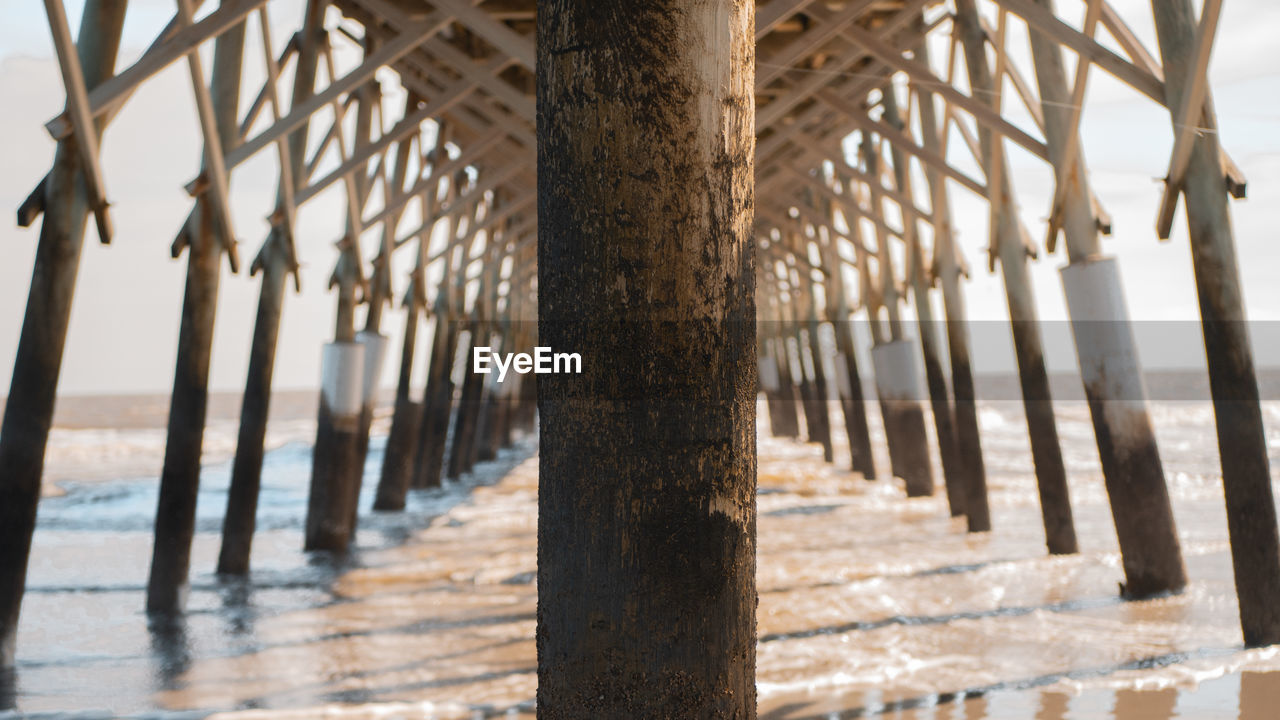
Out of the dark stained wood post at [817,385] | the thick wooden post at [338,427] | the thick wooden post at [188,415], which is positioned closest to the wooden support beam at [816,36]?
the thick wooden post at [188,415]

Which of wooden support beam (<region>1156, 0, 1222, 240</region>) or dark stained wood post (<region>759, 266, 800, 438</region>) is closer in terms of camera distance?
wooden support beam (<region>1156, 0, 1222, 240</region>)

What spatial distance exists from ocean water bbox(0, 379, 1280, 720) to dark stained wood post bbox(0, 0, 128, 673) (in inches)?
20.1

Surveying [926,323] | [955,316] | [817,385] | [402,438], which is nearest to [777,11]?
[955,316]

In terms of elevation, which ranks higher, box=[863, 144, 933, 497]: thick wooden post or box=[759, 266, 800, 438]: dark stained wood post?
box=[759, 266, 800, 438]: dark stained wood post

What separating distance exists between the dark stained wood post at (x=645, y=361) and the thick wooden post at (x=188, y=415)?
518 cm

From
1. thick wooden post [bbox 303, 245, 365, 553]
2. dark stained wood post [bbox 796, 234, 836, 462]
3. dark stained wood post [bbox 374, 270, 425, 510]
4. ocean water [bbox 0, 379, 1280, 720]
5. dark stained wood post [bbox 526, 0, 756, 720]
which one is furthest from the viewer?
dark stained wood post [bbox 796, 234, 836, 462]

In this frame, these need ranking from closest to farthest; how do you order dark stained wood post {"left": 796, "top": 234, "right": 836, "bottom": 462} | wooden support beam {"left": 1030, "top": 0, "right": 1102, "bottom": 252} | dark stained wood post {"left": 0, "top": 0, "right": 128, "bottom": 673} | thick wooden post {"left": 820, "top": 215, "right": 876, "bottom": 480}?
dark stained wood post {"left": 0, "top": 0, "right": 128, "bottom": 673}
wooden support beam {"left": 1030, "top": 0, "right": 1102, "bottom": 252}
thick wooden post {"left": 820, "top": 215, "right": 876, "bottom": 480}
dark stained wood post {"left": 796, "top": 234, "right": 836, "bottom": 462}

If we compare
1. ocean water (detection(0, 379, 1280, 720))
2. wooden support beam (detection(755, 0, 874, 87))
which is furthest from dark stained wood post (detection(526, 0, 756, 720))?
wooden support beam (detection(755, 0, 874, 87))

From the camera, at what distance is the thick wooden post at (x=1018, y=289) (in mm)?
7145

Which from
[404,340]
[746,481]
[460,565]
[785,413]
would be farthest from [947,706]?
[785,413]

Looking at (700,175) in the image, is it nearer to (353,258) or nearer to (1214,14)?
(1214,14)

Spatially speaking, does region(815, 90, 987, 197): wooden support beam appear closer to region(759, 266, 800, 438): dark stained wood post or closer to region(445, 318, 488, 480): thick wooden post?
region(445, 318, 488, 480): thick wooden post

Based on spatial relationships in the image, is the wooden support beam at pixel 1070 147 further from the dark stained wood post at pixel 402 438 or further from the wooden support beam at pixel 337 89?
the dark stained wood post at pixel 402 438

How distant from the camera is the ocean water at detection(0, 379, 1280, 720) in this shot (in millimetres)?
3791
